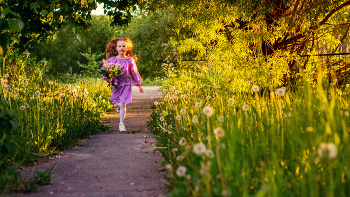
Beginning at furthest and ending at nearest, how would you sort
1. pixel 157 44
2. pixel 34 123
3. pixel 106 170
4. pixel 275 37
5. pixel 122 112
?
1. pixel 157 44
2. pixel 122 112
3. pixel 275 37
4. pixel 34 123
5. pixel 106 170

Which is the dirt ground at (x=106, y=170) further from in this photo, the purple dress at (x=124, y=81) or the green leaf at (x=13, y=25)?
the purple dress at (x=124, y=81)

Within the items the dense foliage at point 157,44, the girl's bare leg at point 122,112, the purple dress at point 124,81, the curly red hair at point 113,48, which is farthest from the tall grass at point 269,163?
the dense foliage at point 157,44

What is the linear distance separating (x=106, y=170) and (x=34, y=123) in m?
1.13

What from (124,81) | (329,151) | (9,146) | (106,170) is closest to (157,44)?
(124,81)

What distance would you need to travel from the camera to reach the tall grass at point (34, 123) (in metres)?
2.82

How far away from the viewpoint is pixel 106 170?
3.43m

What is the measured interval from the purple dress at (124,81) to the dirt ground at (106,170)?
6.04 ft

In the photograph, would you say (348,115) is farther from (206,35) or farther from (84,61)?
(84,61)

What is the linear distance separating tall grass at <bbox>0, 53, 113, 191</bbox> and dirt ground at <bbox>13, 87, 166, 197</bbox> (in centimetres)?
18

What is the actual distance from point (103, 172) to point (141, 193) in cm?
79

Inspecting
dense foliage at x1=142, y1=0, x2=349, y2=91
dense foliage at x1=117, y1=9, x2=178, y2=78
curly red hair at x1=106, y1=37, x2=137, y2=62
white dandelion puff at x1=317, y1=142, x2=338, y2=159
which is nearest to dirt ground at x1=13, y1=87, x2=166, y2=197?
white dandelion puff at x1=317, y1=142, x2=338, y2=159

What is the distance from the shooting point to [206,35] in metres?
7.39

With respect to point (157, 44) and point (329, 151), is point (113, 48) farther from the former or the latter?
point (329, 151)

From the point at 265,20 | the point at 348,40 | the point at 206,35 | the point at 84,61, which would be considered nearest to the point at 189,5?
the point at 206,35
